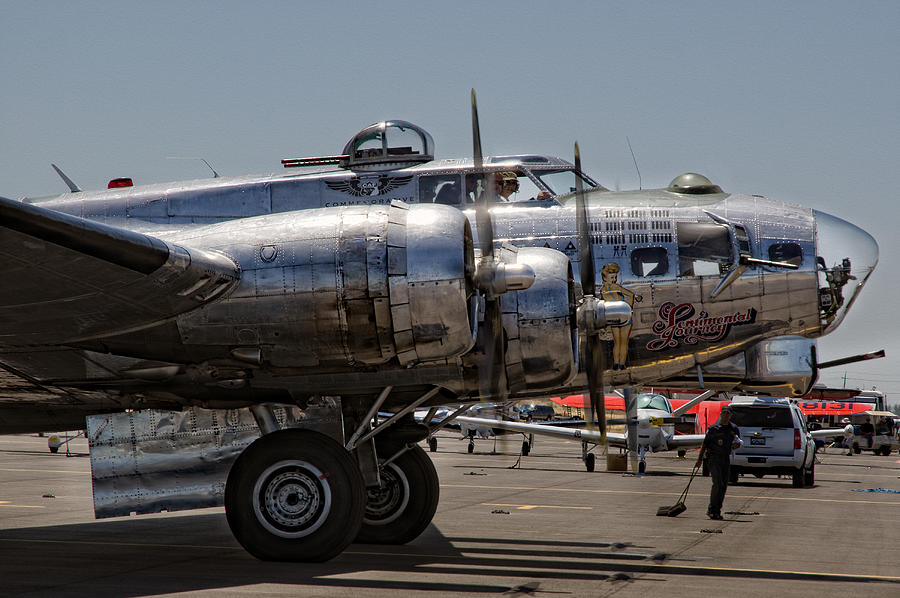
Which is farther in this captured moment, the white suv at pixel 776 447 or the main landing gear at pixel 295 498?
the white suv at pixel 776 447

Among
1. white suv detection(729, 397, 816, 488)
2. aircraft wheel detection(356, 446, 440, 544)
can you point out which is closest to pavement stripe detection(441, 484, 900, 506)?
white suv detection(729, 397, 816, 488)

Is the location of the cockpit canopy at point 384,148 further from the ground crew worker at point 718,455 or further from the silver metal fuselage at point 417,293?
the ground crew worker at point 718,455

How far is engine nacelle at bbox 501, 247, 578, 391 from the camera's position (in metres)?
11.6

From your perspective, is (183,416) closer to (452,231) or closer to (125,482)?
(125,482)

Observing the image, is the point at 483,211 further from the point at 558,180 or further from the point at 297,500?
the point at 297,500

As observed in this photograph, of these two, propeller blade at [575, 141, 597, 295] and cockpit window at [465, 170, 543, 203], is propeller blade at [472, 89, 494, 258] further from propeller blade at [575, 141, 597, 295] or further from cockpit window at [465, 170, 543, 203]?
cockpit window at [465, 170, 543, 203]

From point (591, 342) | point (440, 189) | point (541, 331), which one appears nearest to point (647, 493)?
point (591, 342)

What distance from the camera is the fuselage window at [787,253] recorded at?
41.1 ft

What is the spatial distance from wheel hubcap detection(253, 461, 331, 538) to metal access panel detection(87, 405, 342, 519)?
2026 mm

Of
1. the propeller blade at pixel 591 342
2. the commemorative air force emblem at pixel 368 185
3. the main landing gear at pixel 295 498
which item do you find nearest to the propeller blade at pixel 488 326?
Answer: the propeller blade at pixel 591 342

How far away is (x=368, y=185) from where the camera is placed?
13.4 m

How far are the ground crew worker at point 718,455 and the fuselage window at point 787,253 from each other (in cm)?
685

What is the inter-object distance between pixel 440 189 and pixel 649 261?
3085 mm

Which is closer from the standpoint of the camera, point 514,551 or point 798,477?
point 514,551
